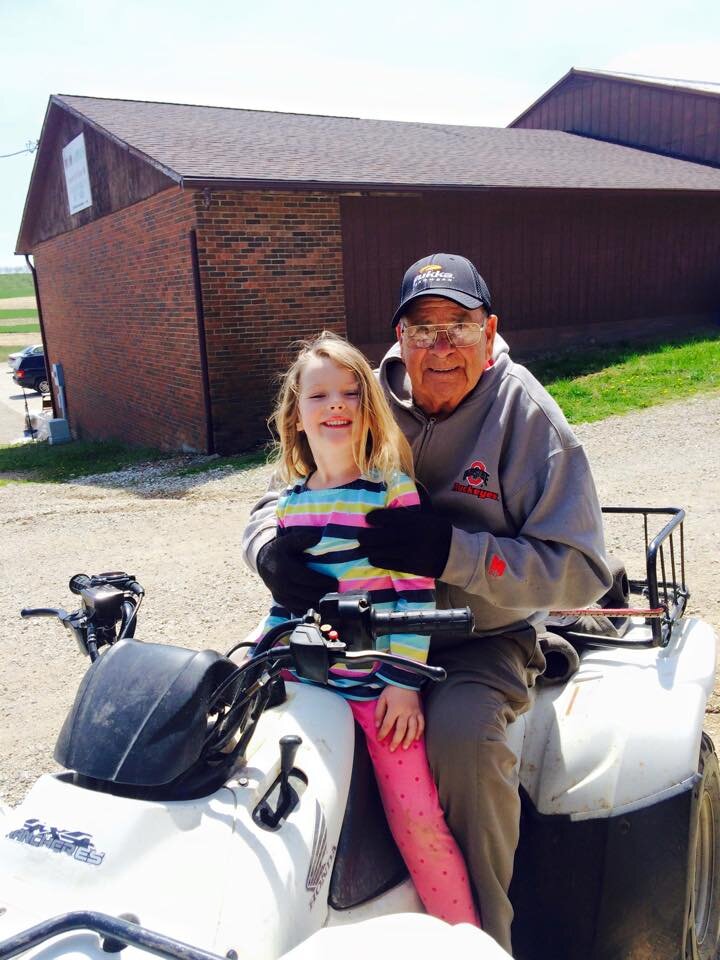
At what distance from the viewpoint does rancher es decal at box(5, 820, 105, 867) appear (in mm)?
1447

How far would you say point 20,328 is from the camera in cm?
5956

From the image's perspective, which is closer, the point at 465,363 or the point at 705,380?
the point at 465,363

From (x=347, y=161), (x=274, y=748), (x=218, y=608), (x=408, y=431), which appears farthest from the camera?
(x=347, y=161)

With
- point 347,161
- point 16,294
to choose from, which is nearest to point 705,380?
point 347,161

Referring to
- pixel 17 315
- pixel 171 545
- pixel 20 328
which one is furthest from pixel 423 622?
pixel 17 315

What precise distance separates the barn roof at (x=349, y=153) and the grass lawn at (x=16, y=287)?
7527cm

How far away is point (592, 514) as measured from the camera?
228cm

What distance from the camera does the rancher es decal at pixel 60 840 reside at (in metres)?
1.45

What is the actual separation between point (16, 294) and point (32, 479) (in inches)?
3508

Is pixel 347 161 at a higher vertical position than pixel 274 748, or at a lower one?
higher

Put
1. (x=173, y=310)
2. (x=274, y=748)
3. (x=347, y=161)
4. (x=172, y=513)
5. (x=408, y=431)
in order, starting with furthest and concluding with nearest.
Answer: (x=347, y=161) < (x=173, y=310) < (x=172, y=513) < (x=408, y=431) < (x=274, y=748)

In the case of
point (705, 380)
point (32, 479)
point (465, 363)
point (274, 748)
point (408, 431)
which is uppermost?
point (465, 363)

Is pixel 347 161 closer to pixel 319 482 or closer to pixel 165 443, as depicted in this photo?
pixel 165 443

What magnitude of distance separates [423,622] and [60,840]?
73 cm
